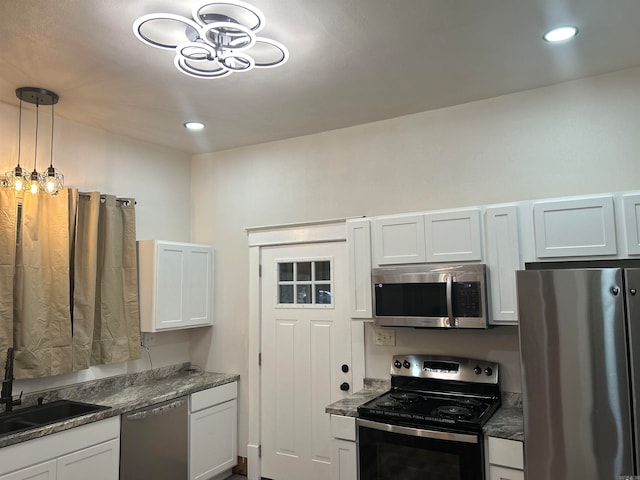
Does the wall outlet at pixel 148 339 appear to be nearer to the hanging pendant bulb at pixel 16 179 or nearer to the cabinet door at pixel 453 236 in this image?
the hanging pendant bulb at pixel 16 179

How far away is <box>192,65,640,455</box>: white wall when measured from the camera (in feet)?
9.39

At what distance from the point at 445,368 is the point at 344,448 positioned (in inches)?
33.0

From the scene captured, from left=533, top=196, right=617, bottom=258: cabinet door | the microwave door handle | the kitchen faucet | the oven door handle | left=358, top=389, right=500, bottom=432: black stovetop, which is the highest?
left=533, top=196, right=617, bottom=258: cabinet door

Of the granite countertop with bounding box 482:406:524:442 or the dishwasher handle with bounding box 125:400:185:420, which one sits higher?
the granite countertop with bounding box 482:406:524:442

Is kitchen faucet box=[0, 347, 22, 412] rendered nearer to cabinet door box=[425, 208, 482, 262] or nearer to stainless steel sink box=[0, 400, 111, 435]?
stainless steel sink box=[0, 400, 111, 435]

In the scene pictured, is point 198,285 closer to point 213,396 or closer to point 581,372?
point 213,396

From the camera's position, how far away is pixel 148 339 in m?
3.96

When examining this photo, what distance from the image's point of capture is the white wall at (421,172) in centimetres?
286

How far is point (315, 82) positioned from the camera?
2.91 m

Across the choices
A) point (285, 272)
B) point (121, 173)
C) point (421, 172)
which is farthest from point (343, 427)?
point (121, 173)

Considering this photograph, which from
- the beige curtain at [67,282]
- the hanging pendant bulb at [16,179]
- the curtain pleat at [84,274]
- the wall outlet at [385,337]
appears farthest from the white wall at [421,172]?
the hanging pendant bulb at [16,179]

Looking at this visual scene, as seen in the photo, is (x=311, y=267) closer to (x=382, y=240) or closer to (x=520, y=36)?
(x=382, y=240)

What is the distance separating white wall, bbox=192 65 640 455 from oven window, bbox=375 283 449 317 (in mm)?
390

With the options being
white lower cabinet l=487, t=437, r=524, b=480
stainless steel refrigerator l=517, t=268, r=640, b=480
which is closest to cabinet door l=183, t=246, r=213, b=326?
white lower cabinet l=487, t=437, r=524, b=480
